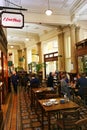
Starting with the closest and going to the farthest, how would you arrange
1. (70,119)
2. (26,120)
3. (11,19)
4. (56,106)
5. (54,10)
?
(70,119) → (56,106) → (26,120) → (11,19) → (54,10)

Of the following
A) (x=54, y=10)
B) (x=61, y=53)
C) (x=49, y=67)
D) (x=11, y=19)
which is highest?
(x=54, y=10)

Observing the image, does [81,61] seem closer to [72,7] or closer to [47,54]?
[72,7]

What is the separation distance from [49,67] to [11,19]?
37.1 ft

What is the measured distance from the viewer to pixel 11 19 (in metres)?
6.36

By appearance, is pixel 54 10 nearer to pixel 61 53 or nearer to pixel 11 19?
pixel 61 53

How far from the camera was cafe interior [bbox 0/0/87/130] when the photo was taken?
5014 millimetres

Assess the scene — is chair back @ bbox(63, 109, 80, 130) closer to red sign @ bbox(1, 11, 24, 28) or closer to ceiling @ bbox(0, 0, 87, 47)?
red sign @ bbox(1, 11, 24, 28)

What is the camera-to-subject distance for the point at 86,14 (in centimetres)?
1156

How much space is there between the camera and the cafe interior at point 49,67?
16.5 ft

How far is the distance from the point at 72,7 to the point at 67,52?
3.89 meters

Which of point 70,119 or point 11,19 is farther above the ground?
point 11,19

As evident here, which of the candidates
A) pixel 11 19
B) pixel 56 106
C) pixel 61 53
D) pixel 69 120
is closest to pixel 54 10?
pixel 61 53

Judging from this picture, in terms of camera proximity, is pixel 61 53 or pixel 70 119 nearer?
pixel 70 119

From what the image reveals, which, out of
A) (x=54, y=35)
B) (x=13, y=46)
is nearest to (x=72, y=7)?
(x=54, y=35)
